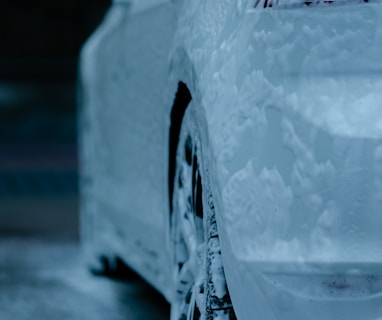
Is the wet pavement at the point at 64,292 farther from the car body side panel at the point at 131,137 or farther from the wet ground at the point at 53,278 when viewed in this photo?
the car body side panel at the point at 131,137

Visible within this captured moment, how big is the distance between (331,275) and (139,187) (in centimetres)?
176

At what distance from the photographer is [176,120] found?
8.95ft

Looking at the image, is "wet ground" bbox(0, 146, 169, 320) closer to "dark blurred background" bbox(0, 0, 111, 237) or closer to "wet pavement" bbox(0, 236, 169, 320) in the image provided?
"wet pavement" bbox(0, 236, 169, 320)

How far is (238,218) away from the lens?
1931 millimetres

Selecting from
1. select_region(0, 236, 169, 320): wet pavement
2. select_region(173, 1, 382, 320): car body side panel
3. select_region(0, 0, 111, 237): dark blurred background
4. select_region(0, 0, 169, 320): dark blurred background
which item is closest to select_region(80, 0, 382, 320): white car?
select_region(173, 1, 382, 320): car body side panel

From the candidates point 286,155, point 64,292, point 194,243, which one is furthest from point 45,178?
point 286,155

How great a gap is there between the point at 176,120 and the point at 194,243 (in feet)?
1.34

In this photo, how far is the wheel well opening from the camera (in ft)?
8.49

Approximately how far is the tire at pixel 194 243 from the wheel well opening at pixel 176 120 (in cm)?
7

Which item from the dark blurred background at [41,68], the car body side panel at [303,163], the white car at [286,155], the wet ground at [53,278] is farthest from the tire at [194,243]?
the dark blurred background at [41,68]

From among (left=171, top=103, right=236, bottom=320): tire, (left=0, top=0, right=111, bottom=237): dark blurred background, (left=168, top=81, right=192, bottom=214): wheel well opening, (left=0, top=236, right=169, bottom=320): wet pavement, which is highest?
(left=0, top=0, right=111, bottom=237): dark blurred background

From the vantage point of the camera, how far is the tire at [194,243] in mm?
2104

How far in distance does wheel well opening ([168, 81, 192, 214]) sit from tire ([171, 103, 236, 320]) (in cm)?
7

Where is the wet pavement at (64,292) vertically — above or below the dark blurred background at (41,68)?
below
